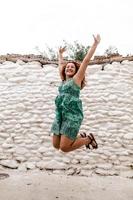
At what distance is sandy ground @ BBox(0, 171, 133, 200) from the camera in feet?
19.4

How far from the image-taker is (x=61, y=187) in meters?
6.43

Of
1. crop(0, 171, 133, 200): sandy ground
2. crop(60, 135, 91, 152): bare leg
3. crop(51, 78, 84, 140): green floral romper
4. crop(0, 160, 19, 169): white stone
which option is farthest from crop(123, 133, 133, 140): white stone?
crop(51, 78, 84, 140): green floral romper

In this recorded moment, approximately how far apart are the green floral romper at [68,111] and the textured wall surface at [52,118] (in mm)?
2856

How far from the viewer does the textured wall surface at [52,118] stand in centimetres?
750

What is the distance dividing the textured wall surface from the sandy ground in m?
0.34

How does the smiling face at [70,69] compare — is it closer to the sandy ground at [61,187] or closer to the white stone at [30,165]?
the sandy ground at [61,187]

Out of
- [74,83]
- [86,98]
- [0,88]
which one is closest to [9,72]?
[0,88]

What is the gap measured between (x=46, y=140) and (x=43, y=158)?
0.39 m

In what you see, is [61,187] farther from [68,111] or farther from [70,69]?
[70,69]

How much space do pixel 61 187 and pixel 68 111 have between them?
2213mm

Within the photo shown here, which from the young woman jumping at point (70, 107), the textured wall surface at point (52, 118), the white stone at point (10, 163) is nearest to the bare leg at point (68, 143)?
the young woman jumping at point (70, 107)

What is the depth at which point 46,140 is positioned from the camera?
7.76 m

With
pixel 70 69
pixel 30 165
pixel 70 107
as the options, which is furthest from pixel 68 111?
pixel 30 165

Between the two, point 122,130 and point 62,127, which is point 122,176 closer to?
point 122,130
